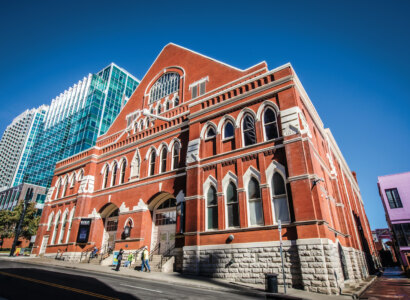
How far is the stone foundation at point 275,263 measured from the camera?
458 inches

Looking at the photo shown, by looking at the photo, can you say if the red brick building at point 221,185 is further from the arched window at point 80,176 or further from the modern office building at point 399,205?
the modern office building at point 399,205

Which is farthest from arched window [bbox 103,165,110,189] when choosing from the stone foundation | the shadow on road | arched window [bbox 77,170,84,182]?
the shadow on road

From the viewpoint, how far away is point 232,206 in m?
15.8

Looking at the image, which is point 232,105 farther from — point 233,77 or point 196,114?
point 233,77

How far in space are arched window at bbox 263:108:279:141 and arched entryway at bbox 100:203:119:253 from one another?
16.9 metres

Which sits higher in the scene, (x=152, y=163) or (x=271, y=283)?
(x=152, y=163)

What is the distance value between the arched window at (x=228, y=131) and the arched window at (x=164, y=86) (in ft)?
35.0

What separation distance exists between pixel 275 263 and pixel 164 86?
21.8 meters

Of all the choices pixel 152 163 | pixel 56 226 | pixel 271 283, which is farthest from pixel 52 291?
pixel 56 226

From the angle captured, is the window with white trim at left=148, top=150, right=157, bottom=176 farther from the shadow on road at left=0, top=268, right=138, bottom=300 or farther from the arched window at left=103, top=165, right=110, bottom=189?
the shadow on road at left=0, top=268, right=138, bottom=300

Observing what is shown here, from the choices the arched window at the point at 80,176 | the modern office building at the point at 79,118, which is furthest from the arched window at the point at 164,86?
the modern office building at the point at 79,118

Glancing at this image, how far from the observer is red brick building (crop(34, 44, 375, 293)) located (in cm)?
1326

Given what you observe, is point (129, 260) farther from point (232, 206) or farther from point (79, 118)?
point (79, 118)

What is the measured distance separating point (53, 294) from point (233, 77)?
18944 mm
